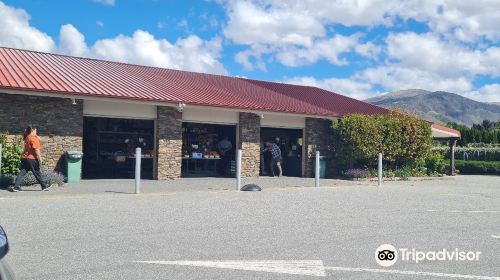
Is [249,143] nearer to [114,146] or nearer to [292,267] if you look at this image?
[114,146]

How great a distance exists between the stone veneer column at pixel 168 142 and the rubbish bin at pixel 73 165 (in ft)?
10.2

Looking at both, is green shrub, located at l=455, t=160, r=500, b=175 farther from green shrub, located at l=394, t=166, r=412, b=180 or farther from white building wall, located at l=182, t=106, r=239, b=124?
white building wall, located at l=182, t=106, r=239, b=124

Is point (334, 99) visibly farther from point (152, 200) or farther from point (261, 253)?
point (261, 253)

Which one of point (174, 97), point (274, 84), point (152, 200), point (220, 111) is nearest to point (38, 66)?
point (174, 97)

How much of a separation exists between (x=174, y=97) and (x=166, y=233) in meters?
11.9

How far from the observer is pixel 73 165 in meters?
16.7

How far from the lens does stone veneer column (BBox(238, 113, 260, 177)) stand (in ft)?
70.1

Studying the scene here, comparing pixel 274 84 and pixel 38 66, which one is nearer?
pixel 38 66

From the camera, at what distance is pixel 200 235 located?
25.2 ft

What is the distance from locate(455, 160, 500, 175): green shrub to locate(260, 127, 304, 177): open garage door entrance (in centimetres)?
1432

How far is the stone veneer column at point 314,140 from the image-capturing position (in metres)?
23.1

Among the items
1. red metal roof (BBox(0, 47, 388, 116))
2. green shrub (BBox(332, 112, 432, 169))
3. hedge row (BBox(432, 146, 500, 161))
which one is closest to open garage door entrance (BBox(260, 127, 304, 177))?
red metal roof (BBox(0, 47, 388, 116))

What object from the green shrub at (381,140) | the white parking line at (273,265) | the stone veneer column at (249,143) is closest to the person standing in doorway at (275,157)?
the stone veneer column at (249,143)

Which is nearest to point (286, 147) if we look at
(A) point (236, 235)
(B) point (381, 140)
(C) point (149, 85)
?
(B) point (381, 140)
